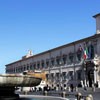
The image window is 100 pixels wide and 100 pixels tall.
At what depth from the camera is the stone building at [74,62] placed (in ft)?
174

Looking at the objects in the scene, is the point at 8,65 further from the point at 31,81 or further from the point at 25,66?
the point at 31,81

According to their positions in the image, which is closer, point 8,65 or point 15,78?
point 15,78

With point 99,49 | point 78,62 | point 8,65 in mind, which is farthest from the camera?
point 8,65

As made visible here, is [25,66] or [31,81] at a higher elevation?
[25,66]

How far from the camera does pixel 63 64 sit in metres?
63.6

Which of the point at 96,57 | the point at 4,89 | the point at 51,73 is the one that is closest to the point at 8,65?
the point at 51,73

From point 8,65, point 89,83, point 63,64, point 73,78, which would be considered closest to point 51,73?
point 63,64

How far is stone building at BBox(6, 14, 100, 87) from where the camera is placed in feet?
174

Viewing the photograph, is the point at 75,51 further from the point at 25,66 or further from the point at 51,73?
the point at 25,66

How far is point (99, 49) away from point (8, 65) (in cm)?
5240

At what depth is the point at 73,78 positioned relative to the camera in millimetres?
59156

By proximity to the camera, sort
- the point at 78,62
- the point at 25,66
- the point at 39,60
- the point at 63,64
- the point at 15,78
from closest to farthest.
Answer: the point at 15,78 < the point at 78,62 < the point at 63,64 < the point at 39,60 < the point at 25,66

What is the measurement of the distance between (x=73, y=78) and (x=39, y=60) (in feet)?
58.2

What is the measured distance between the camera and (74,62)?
59.5 m
